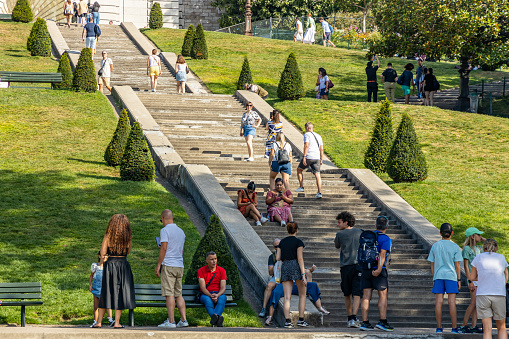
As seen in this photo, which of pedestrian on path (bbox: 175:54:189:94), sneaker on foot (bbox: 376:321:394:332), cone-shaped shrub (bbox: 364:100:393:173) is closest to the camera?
sneaker on foot (bbox: 376:321:394:332)

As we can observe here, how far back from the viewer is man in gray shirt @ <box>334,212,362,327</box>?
31.5ft

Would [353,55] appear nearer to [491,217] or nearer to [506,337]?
[491,217]

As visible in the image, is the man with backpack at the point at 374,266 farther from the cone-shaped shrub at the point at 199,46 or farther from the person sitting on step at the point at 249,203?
the cone-shaped shrub at the point at 199,46

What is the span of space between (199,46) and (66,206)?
18.4m

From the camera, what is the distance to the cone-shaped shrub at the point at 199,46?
101 feet

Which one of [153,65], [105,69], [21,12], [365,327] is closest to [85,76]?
[105,69]

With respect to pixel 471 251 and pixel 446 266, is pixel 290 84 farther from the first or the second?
pixel 446 266

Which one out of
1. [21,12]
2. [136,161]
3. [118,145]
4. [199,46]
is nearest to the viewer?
[136,161]

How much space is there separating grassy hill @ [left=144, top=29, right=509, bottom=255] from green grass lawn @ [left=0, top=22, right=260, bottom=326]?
19.8 feet

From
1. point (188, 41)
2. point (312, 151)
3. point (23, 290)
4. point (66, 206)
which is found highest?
point (188, 41)

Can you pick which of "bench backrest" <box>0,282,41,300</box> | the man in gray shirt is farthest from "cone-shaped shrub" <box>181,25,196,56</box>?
"bench backrest" <box>0,282,41,300</box>

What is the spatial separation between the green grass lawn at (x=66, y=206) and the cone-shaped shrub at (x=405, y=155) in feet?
19.0

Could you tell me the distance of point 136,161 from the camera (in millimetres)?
15680

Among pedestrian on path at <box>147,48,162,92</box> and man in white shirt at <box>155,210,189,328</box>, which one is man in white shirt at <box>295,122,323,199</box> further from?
pedestrian on path at <box>147,48,162,92</box>
